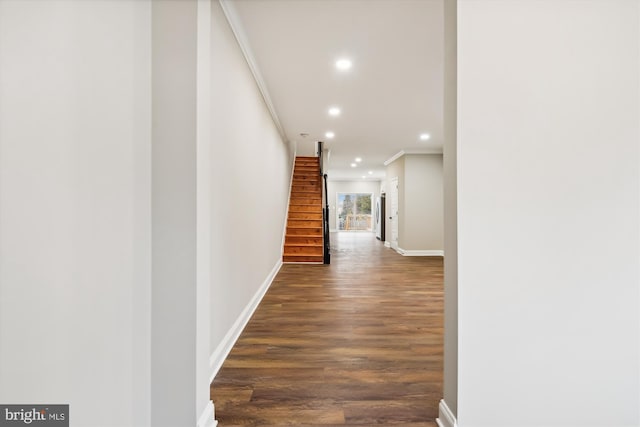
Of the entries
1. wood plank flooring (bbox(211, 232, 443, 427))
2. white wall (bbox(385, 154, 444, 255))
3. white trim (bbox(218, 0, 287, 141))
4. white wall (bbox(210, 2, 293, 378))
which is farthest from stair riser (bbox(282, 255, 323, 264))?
white trim (bbox(218, 0, 287, 141))

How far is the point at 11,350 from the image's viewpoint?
1.06m

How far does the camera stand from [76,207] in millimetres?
1167

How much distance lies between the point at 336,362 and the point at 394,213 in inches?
281

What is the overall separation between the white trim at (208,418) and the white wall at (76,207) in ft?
0.88

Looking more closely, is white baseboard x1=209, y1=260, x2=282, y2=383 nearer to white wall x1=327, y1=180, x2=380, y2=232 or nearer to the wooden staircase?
the wooden staircase

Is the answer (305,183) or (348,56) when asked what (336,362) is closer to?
(348,56)

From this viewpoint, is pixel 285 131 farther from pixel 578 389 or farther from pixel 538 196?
pixel 578 389

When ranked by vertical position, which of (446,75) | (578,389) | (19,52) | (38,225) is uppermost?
(446,75)

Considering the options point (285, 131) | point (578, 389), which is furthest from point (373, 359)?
point (285, 131)

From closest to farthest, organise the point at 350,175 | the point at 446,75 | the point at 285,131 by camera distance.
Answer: the point at 446,75 → the point at 285,131 → the point at 350,175

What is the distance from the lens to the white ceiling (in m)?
2.24

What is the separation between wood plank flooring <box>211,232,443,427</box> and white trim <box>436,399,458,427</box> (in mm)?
58

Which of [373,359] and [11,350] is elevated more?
[11,350]

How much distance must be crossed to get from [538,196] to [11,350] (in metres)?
2.30
